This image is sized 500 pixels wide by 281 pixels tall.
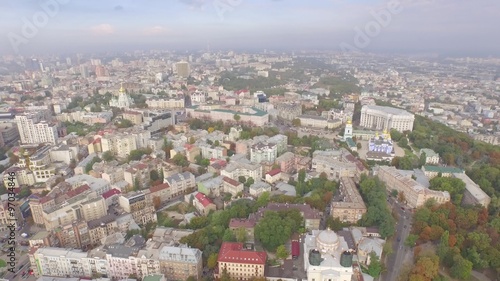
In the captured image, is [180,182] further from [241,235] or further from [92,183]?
[241,235]

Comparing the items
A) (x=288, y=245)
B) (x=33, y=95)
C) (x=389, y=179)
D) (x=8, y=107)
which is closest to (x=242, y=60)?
(x=33, y=95)

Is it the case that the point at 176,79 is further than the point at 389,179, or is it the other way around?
the point at 176,79

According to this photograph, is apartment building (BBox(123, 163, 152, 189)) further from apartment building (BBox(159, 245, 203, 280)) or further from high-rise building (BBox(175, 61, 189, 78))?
high-rise building (BBox(175, 61, 189, 78))

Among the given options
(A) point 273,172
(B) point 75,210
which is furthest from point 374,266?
(B) point 75,210

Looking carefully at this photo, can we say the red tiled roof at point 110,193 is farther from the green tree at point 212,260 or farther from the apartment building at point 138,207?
the green tree at point 212,260

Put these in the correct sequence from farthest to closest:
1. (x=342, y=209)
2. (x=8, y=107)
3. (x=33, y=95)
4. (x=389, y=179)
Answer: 1. (x=33, y=95)
2. (x=8, y=107)
3. (x=389, y=179)
4. (x=342, y=209)

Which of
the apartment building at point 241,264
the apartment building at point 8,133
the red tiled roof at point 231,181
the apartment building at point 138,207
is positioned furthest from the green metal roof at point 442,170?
the apartment building at point 8,133

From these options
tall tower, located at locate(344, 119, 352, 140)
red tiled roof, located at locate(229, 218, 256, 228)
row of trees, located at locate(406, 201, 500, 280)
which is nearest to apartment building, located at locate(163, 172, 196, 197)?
red tiled roof, located at locate(229, 218, 256, 228)

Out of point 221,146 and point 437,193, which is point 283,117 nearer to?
point 221,146

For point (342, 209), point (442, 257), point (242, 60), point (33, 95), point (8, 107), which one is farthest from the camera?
point (242, 60)
